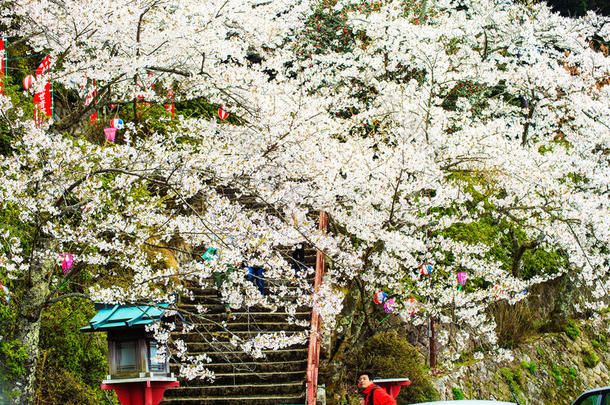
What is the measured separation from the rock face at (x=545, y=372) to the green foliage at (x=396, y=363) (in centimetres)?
149

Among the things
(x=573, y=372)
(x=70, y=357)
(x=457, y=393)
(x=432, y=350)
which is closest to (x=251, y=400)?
(x=70, y=357)

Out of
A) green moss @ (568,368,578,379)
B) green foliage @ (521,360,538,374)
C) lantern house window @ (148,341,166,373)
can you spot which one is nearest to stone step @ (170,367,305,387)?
lantern house window @ (148,341,166,373)

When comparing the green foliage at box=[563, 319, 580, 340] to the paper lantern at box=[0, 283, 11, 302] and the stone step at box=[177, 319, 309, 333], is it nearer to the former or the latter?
the stone step at box=[177, 319, 309, 333]

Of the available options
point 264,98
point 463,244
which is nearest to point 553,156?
point 463,244

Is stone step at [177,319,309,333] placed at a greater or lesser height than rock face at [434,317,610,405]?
greater

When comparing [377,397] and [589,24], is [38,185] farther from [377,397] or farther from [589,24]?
[589,24]

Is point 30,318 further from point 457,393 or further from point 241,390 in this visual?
point 457,393

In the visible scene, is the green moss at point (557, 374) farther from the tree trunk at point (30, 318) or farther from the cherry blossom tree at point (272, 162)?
the tree trunk at point (30, 318)

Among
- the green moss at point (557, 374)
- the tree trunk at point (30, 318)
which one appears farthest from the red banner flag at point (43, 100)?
the green moss at point (557, 374)

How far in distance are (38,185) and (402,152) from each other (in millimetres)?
5510

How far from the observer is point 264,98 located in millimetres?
8406

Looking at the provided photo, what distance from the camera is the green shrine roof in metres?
6.56

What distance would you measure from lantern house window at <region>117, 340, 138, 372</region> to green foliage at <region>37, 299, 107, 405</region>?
2.08 meters

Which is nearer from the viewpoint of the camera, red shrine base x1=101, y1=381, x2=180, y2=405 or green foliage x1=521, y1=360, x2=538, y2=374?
red shrine base x1=101, y1=381, x2=180, y2=405
